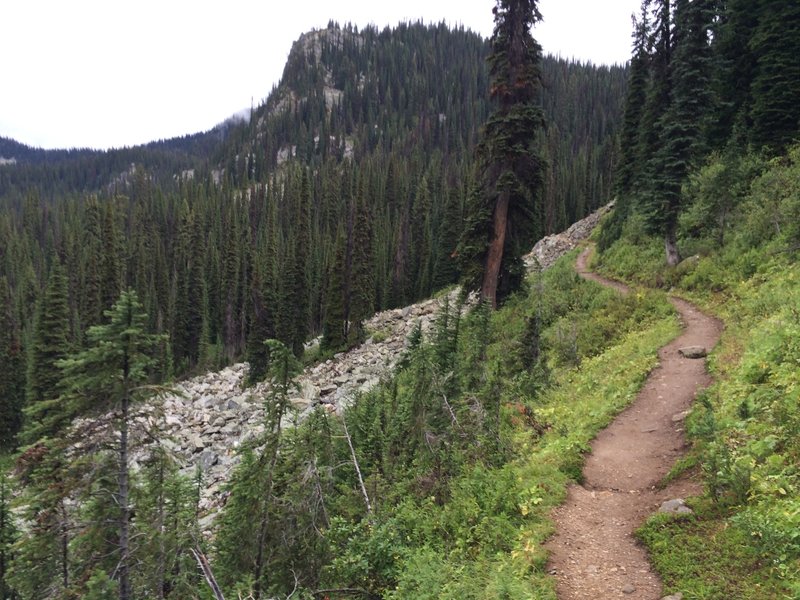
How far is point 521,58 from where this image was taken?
1956cm

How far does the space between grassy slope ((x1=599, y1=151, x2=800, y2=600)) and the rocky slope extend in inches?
331

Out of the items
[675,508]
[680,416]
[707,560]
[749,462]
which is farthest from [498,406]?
[707,560]

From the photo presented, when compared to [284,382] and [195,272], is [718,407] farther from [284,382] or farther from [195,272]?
[195,272]

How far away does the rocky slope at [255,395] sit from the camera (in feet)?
82.6

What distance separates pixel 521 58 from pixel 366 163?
4502 inches

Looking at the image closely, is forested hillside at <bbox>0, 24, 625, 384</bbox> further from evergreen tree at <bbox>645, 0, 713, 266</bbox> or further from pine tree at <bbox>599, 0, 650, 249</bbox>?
evergreen tree at <bbox>645, 0, 713, 266</bbox>

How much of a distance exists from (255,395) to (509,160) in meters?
30.0

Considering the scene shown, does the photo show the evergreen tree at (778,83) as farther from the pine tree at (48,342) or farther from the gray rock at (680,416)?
the pine tree at (48,342)

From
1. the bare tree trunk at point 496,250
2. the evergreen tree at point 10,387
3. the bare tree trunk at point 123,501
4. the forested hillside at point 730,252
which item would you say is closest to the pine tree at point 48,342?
the evergreen tree at point 10,387

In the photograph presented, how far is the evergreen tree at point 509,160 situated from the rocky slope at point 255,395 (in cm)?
199

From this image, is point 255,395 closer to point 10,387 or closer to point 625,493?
point 10,387


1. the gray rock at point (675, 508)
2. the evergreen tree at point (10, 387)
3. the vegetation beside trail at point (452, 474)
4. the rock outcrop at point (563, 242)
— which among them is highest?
the rock outcrop at point (563, 242)

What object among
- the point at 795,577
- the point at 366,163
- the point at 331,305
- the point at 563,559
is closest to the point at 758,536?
the point at 795,577

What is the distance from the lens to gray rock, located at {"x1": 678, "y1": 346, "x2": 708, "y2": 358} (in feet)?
42.0
